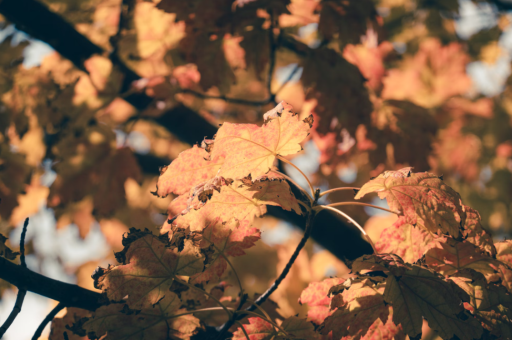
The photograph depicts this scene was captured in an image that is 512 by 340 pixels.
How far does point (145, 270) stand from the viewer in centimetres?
74

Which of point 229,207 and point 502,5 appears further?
point 502,5

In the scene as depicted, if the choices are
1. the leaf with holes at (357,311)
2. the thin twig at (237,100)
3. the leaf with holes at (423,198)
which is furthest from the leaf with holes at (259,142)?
the thin twig at (237,100)

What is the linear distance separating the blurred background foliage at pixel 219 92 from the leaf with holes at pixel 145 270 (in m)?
0.89

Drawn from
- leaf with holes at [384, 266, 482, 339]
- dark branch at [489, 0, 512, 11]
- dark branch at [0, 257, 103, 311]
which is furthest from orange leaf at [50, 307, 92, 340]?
dark branch at [489, 0, 512, 11]

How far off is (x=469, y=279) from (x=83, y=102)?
1.87 meters

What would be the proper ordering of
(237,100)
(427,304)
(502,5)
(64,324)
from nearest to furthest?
(427,304), (64,324), (237,100), (502,5)

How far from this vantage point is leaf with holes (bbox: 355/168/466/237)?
0.72m

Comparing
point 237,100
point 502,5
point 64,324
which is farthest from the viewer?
point 502,5

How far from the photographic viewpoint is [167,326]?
793 millimetres

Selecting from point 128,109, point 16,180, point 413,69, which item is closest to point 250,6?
point 128,109

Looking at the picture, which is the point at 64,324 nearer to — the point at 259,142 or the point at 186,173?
the point at 186,173

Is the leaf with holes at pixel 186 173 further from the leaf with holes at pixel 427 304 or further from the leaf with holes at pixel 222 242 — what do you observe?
the leaf with holes at pixel 427 304

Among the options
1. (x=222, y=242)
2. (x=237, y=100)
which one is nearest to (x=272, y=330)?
(x=222, y=242)

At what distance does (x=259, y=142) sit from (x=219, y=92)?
97 cm
